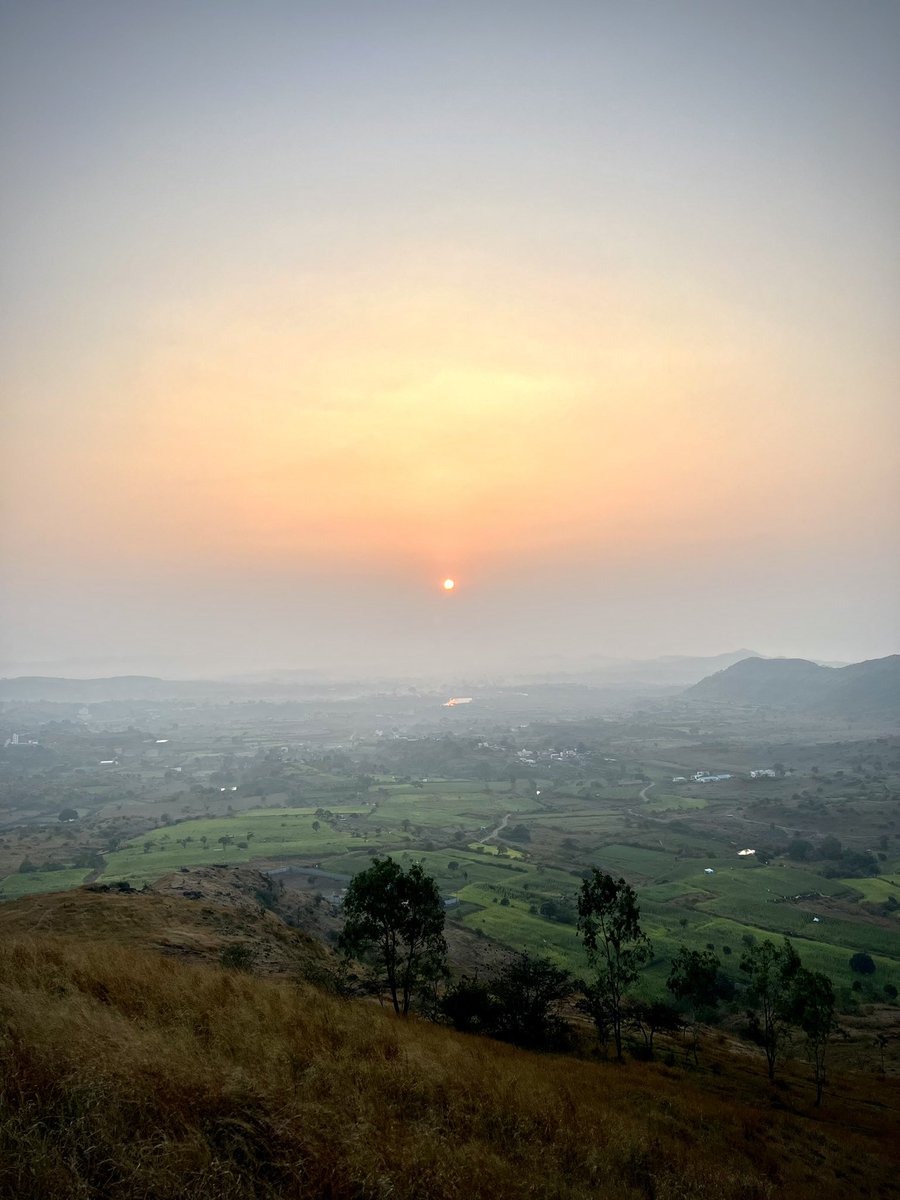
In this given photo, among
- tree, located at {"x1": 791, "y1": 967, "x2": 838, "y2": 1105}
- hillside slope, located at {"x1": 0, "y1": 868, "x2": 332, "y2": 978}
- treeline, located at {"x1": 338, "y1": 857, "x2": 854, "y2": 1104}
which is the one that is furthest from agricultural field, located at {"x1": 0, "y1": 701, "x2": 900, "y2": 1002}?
hillside slope, located at {"x1": 0, "y1": 868, "x2": 332, "y2": 978}

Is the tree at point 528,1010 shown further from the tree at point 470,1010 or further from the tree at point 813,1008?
the tree at point 813,1008

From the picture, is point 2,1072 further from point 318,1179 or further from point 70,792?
point 70,792

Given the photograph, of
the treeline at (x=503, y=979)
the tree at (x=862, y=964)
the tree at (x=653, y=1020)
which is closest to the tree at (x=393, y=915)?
the treeline at (x=503, y=979)

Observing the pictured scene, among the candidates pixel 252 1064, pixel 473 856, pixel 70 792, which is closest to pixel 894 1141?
pixel 252 1064

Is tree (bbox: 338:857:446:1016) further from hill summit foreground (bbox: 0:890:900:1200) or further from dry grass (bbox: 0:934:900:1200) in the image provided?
dry grass (bbox: 0:934:900:1200)

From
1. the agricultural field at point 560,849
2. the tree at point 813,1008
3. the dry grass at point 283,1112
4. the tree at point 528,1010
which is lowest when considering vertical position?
the agricultural field at point 560,849
